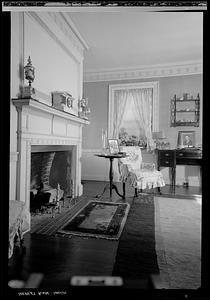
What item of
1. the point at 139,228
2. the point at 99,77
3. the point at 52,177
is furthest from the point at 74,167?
the point at 99,77

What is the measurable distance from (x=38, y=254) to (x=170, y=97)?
13.8ft

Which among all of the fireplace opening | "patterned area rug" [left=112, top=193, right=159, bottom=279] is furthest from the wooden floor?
the fireplace opening

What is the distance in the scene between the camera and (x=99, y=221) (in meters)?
2.20

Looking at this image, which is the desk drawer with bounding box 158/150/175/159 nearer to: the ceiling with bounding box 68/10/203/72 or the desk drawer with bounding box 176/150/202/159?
the desk drawer with bounding box 176/150/202/159

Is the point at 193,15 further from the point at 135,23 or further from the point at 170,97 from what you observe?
the point at 170,97

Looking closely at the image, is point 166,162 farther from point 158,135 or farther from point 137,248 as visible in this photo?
point 137,248

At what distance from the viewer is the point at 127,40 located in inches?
133

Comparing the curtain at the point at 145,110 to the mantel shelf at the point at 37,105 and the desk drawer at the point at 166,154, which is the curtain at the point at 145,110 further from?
the mantel shelf at the point at 37,105

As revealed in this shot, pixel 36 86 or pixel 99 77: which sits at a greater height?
pixel 99 77

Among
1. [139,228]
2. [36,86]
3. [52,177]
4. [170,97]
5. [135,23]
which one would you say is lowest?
[139,228]

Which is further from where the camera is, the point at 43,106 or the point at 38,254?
the point at 43,106

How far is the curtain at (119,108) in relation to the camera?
4.89 metres

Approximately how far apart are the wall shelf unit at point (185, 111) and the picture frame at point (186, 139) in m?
0.21

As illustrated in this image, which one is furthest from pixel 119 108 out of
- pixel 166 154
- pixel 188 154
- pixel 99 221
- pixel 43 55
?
pixel 99 221
